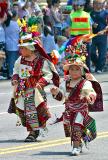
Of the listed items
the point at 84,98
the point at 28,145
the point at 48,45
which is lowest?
the point at 48,45

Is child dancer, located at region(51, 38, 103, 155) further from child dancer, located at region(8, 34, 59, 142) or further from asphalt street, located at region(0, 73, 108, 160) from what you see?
child dancer, located at region(8, 34, 59, 142)

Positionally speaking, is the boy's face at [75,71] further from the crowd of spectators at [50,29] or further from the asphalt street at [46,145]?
the crowd of spectators at [50,29]

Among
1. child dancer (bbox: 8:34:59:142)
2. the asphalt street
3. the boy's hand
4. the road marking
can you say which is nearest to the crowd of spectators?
the asphalt street

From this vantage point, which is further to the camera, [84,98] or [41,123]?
[41,123]

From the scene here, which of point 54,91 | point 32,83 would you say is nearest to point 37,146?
point 32,83

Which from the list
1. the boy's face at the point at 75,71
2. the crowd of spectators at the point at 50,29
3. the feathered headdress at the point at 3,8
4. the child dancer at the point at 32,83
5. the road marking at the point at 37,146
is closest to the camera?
the boy's face at the point at 75,71

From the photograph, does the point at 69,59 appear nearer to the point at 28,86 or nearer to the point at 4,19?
the point at 28,86

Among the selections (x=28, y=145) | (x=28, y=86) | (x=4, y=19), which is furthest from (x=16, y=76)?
(x=4, y=19)

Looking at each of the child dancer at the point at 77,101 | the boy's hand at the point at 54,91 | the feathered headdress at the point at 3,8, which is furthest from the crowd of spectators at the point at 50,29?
the boy's hand at the point at 54,91

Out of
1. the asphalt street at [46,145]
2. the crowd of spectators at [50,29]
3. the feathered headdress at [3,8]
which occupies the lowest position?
the crowd of spectators at [50,29]

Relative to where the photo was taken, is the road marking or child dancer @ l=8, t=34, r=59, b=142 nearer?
the road marking

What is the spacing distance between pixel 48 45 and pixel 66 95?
1203 centimetres

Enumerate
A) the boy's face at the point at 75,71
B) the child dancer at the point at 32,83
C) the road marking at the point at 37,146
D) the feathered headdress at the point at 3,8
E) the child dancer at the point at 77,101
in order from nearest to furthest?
the child dancer at the point at 77,101 < the boy's face at the point at 75,71 < the road marking at the point at 37,146 < the child dancer at the point at 32,83 < the feathered headdress at the point at 3,8

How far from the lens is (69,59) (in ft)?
35.0
